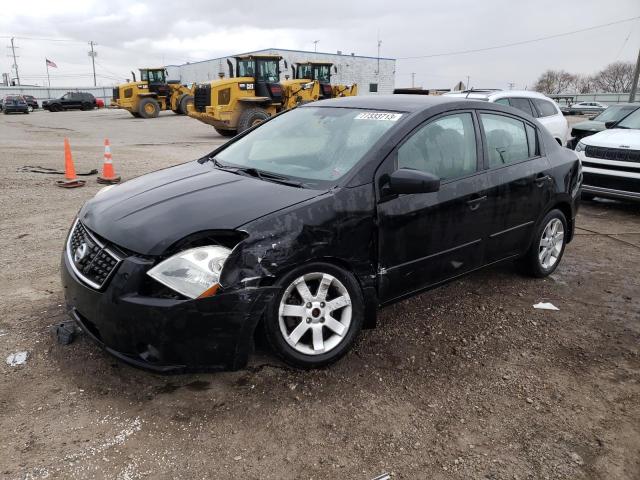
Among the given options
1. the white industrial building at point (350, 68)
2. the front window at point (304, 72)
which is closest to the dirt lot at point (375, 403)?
the front window at point (304, 72)

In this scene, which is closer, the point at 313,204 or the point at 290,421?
the point at 290,421

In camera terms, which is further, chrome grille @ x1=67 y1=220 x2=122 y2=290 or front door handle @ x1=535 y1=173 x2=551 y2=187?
front door handle @ x1=535 y1=173 x2=551 y2=187

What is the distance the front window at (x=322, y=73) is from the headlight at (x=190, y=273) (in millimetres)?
22321

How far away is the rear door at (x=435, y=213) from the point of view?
10.4 ft

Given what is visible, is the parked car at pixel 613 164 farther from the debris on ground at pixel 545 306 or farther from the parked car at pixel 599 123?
A: the debris on ground at pixel 545 306

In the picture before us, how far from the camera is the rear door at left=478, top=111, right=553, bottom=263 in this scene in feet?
12.6

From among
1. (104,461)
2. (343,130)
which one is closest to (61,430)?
Result: (104,461)

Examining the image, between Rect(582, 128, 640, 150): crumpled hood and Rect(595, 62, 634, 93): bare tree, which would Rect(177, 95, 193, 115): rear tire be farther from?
Rect(595, 62, 634, 93): bare tree

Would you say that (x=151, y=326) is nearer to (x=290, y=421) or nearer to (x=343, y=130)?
(x=290, y=421)

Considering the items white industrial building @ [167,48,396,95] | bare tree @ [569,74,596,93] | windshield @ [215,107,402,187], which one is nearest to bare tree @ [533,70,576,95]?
bare tree @ [569,74,596,93]

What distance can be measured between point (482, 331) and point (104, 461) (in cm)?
254

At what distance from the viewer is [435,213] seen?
3.38 m

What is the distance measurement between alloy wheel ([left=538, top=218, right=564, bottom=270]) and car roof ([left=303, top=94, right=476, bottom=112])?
1545 mm

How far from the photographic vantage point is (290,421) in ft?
8.54
